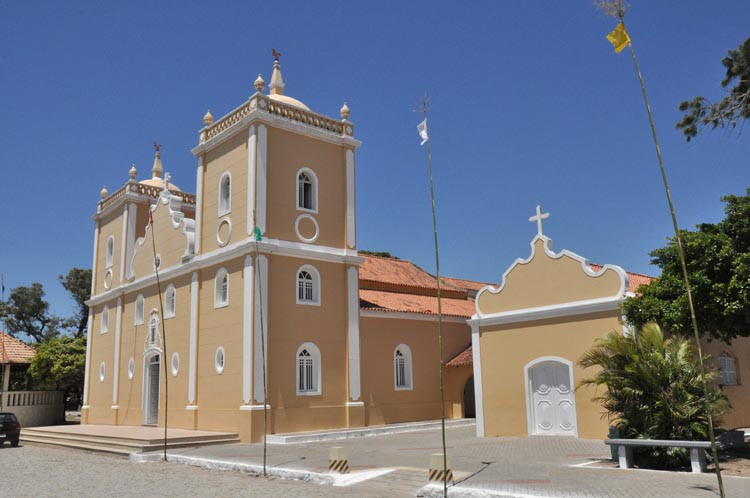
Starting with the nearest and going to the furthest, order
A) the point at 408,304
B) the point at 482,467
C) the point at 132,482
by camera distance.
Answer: the point at 482,467 < the point at 132,482 < the point at 408,304

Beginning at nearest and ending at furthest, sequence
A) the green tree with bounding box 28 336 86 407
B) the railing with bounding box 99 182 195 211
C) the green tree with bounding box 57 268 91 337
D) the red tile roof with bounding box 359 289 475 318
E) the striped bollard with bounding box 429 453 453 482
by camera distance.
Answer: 1. the striped bollard with bounding box 429 453 453 482
2. the red tile roof with bounding box 359 289 475 318
3. the railing with bounding box 99 182 195 211
4. the green tree with bounding box 28 336 86 407
5. the green tree with bounding box 57 268 91 337

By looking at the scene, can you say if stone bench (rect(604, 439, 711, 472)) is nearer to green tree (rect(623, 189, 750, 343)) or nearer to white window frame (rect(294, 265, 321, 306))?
green tree (rect(623, 189, 750, 343))

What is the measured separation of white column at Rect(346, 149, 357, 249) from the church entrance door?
9.33 meters

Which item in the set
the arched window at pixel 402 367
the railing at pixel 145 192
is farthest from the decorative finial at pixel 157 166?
the arched window at pixel 402 367

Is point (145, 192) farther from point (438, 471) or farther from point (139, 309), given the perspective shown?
point (438, 471)

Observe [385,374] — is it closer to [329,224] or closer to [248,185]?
[329,224]

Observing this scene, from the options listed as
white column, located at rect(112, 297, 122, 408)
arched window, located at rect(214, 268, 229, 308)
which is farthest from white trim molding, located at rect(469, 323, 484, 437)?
white column, located at rect(112, 297, 122, 408)

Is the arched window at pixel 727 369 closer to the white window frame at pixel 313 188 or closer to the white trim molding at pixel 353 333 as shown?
the white trim molding at pixel 353 333

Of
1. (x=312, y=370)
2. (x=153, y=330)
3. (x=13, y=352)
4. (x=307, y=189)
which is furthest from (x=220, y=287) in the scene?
(x=13, y=352)

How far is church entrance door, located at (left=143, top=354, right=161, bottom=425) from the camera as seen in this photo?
26.4m

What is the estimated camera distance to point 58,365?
34562 mm

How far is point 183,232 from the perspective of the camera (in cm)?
2555

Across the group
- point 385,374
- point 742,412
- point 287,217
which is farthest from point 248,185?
point 742,412

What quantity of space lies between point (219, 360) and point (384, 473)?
10.8 m
